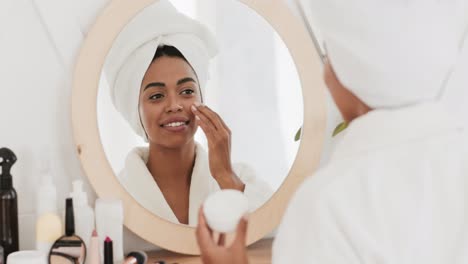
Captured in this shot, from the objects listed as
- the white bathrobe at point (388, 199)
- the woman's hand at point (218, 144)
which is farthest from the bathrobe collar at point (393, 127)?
the woman's hand at point (218, 144)

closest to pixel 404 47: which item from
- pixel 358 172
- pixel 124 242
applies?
pixel 358 172

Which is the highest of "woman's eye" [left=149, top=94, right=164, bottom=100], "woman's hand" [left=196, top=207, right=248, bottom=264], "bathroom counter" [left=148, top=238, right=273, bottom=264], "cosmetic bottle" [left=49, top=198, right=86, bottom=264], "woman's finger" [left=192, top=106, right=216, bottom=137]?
"woman's eye" [left=149, top=94, right=164, bottom=100]

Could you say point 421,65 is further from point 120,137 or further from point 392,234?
point 120,137

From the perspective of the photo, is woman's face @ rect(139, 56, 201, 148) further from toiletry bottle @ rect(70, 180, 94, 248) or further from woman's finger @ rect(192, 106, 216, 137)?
toiletry bottle @ rect(70, 180, 94, 248)

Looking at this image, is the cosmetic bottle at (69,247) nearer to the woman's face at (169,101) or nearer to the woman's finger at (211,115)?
the woman's face at (169,101)

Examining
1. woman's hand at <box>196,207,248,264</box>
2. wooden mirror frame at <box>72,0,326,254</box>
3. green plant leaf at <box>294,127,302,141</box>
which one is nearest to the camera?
woman's hand at <box>196,207,248,264</box>

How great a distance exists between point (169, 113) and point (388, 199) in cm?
71

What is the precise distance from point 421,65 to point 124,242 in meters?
0.86

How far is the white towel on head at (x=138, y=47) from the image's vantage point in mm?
1539

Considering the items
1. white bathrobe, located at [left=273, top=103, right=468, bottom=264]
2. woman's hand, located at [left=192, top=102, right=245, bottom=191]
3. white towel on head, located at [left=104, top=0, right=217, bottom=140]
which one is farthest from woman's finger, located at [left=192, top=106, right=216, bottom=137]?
white bathrobe, located at [left=273, top=103, right=468, bottom=264]

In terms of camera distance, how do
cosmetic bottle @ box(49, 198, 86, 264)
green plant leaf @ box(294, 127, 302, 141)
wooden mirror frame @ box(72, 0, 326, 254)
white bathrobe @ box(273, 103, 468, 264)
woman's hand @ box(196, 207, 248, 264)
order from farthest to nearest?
green plant leaf @ box(294, 127, 302, 141) → wooden mirror frame @ box(72, 0, 326, 254) → cosmetic bottle @ box(49, 198, 86, 264) → woman's hand @ box(196, 207, 248, 264) → white bathrobe @ box(273, 103, 468, 264)

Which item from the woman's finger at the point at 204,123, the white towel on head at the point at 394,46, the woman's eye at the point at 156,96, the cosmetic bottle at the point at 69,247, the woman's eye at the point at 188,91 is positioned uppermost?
the white towel on head at the point at 394,46

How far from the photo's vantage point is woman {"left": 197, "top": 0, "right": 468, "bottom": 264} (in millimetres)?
954

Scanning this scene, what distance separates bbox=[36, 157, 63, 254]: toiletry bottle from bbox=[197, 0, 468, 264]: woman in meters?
0.60
